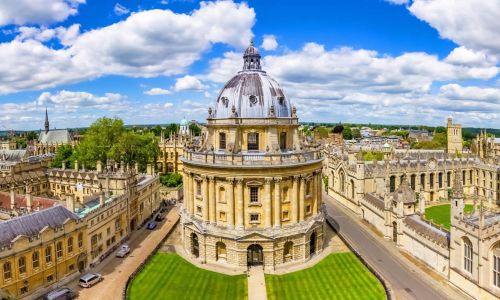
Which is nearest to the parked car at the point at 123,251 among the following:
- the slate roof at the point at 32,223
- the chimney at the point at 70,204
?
the slate roof at the point at 32,223

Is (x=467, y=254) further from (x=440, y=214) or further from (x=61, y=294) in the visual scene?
(x=61, y=294)

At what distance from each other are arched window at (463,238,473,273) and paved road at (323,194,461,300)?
2739 millimetres

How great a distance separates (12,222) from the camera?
1364 inches

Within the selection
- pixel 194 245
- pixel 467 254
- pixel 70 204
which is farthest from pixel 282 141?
pixel 70 204

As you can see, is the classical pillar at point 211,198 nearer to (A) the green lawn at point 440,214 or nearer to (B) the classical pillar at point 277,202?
(B) the classical pillar at point 277,202

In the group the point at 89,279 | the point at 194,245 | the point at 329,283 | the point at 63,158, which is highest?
the point at 63,158

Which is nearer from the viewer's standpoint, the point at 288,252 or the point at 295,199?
the point at 295,199

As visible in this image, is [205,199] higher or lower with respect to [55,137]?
lower

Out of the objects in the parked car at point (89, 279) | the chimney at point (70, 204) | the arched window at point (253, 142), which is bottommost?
the parked car at point (89, 279)

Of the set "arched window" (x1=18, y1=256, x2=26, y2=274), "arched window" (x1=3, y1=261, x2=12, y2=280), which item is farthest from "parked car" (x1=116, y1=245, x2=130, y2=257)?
"arched window" (x1=3, y1=261, x2=12, y2=280)

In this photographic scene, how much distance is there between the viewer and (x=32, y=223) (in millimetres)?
36000

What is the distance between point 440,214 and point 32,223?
5741 centimetres

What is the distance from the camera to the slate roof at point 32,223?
33.4 meters

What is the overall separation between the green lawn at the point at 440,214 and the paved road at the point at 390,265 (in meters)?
11.5
